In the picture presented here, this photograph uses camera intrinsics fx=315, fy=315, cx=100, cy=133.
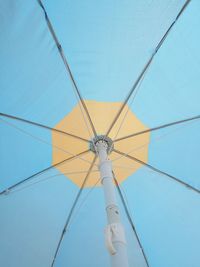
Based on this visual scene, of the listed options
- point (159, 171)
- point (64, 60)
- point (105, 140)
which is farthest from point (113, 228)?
point (64, 60)

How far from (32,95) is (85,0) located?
27.5 inches

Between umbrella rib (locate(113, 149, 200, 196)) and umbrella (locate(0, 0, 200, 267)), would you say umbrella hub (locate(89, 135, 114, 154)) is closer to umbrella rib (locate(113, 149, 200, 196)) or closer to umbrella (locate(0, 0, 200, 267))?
umbrella (locate(0, 0, 200, 267))

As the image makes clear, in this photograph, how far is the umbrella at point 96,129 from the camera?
199 cm

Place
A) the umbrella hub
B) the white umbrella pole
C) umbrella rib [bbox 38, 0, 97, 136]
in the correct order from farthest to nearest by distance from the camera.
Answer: the umbrella hub < umbrella rib [bbox 38, 0, 97, 136] < the white umbrella pole

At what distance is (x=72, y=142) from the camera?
7.98ft

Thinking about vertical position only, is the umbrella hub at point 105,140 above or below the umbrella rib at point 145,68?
below

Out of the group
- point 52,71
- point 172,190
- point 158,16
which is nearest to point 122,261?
point 172,190

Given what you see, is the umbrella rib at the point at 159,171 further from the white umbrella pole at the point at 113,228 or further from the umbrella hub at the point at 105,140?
the white umbrella pole at the point at 113,228

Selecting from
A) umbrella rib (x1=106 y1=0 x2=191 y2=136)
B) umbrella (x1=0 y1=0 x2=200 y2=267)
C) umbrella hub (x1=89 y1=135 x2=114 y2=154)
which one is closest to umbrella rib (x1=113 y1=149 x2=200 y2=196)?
umbrella (x1=0 y1=0 x2=200 y2=267)

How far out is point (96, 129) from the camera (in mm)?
2359

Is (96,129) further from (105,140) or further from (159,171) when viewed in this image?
(159,171)

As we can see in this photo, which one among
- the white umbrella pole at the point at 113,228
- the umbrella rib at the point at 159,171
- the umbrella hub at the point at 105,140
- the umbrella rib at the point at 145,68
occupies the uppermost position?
the umbrella rib at the point at 145,68

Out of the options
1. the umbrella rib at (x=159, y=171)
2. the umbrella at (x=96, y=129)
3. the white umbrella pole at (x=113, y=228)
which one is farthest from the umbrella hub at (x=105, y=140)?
the white umbrella pole at (x=113, y=228)

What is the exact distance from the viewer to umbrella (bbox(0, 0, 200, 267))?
1.99 meters
